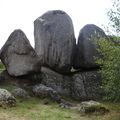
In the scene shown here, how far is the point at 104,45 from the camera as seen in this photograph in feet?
66.3

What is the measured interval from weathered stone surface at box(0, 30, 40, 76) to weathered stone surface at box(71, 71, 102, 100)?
3.26 metres

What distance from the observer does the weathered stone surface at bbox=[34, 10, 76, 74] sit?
27906 millimetres

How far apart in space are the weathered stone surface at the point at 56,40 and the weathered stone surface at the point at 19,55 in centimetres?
136

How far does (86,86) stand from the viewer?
1079 inches

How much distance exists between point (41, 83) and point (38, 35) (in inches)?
171

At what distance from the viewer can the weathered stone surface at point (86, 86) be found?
88.3ft

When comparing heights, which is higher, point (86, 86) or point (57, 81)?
point (57, 81)

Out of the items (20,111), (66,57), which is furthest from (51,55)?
(20,111)

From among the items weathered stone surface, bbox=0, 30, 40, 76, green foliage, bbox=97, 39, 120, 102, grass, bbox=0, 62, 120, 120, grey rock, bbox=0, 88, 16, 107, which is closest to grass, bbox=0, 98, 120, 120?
grass, bbox=0, 62, 120, 120

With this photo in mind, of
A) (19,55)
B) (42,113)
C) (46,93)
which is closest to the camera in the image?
(42,113)

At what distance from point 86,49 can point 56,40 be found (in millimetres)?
2557

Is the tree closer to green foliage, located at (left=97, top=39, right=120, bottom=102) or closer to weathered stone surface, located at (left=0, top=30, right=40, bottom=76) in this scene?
green foliage, located at (left=97, top=39, right=120, bottom=102)

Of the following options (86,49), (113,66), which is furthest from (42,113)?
(86,49)

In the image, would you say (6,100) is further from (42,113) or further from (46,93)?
(46,93)
